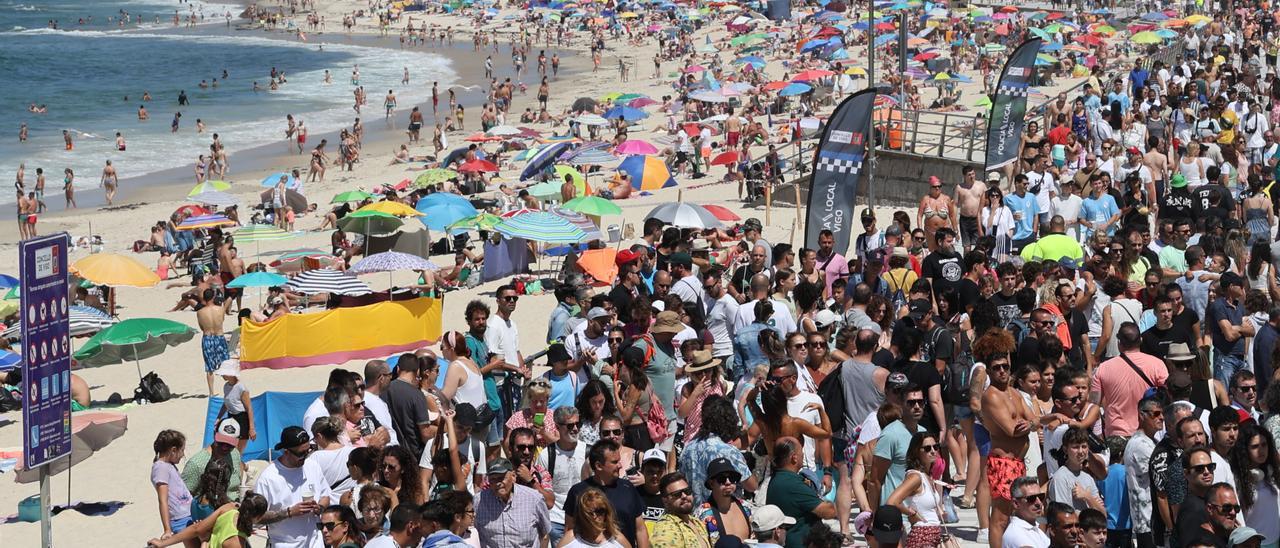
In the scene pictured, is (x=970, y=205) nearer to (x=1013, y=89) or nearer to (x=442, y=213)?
(x=1013, y=89)

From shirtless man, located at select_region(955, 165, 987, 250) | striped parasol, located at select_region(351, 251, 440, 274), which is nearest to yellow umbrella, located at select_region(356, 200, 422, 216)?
striped parasol, located at select_region(351, 251, 440, 274)

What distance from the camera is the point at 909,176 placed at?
21000 millimetres

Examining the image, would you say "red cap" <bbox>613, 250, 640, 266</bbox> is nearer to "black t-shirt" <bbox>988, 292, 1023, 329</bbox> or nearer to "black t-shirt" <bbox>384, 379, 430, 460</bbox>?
"black t-shirt" <bbox>988, 292, 1023, 329</bbox>

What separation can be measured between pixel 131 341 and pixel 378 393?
21.6 feet

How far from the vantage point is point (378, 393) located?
8.02 meters

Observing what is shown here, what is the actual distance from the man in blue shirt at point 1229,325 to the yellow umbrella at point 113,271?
1067cm

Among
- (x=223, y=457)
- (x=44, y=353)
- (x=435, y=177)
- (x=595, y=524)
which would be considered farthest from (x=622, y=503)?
(x=435, y=177)

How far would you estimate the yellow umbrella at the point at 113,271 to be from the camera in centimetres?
1559

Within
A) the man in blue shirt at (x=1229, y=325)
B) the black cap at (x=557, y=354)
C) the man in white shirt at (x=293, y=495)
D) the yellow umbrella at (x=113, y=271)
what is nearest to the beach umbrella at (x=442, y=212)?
the yellow umbrella at (x=113, y=271)

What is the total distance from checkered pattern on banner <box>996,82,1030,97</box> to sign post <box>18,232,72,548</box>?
44.9 feet

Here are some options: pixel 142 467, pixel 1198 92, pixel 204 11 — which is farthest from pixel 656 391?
pixel 204 11

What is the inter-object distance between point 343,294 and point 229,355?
1.27 metres

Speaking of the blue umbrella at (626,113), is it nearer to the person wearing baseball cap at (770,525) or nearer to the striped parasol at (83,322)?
the striped parasol at (83,322)

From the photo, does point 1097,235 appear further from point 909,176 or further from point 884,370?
point 909,176
